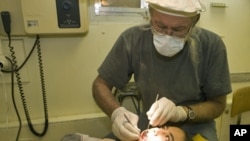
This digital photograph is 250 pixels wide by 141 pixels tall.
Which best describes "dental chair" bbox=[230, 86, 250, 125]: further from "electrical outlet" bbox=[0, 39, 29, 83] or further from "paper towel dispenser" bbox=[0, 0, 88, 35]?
"electrical outlet" bbox=[0, 39, 29, 83]

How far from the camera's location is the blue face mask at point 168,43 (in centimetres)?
106

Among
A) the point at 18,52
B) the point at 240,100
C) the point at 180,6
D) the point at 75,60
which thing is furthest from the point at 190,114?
the point at 18,52

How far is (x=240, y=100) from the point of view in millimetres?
1584

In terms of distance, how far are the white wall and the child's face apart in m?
0.70

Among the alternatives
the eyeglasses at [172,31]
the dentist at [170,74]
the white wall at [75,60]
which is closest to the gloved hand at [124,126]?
the dentist at [170,74]

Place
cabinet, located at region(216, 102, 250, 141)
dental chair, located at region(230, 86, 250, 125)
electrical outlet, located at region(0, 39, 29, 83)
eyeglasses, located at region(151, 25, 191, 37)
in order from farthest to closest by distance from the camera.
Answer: cabinet, located at region(216, 102, 250, 141), dental chair, located at region(230, 86, 250, 125), electrical outlet, located at region(0, 39, 29, 83), eyeglasses, located at region(151, 25, 191, 37)

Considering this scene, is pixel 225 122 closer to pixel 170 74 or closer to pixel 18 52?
pixel 170 74

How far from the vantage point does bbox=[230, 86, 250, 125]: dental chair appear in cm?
155

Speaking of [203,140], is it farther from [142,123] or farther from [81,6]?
[81,6]

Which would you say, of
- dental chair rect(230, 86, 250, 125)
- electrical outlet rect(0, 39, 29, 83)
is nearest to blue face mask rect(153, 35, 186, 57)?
dental chair rect(230, 86, 250, 125)

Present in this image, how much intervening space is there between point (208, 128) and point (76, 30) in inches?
37.3

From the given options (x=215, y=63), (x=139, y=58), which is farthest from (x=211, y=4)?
(x=139, y=58)

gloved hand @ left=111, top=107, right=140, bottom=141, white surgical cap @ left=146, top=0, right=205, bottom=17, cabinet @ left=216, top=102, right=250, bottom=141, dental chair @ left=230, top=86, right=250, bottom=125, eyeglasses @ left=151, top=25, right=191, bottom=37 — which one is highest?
white surgical cap @ left=146, top=0, right=205, bottom=17

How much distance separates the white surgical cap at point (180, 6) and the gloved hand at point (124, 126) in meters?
0.51
